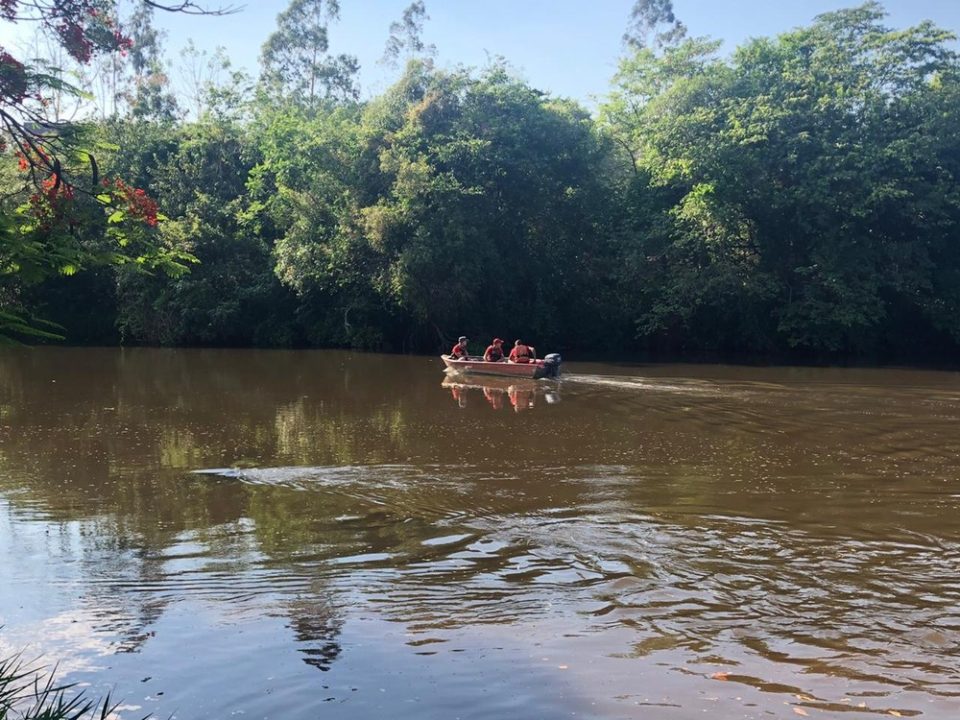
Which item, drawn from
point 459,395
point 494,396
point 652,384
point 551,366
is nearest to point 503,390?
point 494,396

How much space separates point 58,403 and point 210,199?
1789cm

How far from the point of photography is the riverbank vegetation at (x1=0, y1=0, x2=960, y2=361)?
87.5 feet

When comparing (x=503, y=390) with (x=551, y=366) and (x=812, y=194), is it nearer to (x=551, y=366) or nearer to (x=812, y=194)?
(x=551, y=366)

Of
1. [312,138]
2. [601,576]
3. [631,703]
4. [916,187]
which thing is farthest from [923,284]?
[631,703]

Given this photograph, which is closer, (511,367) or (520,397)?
(520,397)

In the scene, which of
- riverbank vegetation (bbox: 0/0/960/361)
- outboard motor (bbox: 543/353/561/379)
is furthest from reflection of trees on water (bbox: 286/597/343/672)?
riverbank vegetation (bbox: 0/0/960/361)

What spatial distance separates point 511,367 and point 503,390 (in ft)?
5.82

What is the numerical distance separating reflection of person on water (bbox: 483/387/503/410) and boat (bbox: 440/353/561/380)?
56.9 inches

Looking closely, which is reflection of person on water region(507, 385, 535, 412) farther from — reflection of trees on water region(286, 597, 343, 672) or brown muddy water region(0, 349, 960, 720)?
reflection of trees on water region(286, 597, 343, 672)

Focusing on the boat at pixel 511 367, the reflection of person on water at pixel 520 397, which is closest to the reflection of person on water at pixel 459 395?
the reflection of person on water at pixel 520 397

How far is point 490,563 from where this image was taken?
6965mm

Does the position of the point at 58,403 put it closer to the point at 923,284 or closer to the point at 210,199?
the point at 210,199

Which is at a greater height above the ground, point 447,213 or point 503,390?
point 447,213

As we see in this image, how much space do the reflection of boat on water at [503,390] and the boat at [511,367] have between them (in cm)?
16
